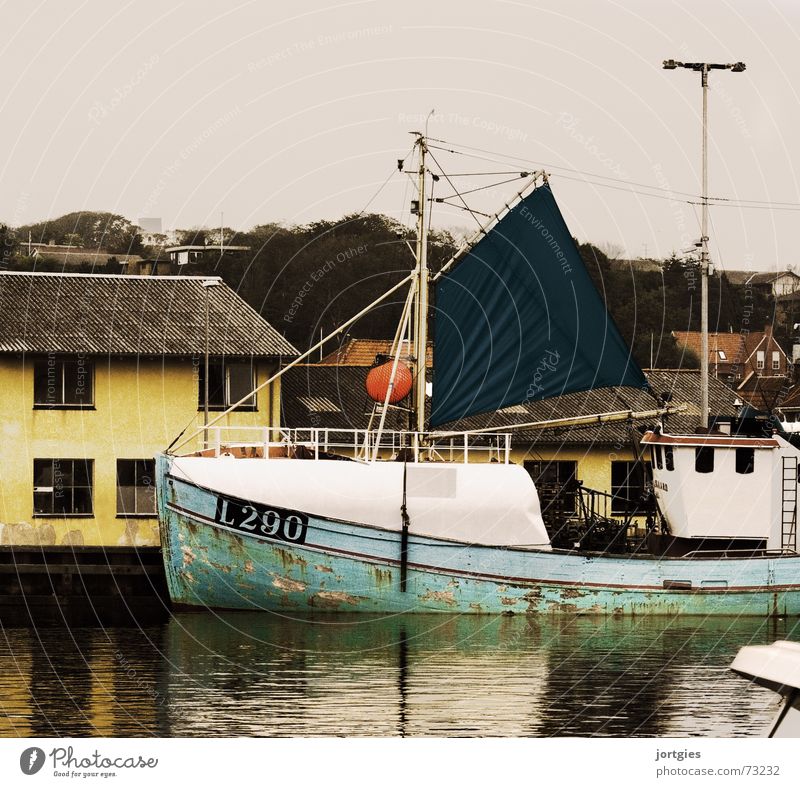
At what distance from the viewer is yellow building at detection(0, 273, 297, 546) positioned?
96.2 feet

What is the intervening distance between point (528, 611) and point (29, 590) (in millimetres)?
7604

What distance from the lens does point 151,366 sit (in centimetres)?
3006

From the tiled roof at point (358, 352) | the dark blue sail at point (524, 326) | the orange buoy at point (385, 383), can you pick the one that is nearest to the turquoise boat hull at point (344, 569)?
the orange buoy at point (385, 383)

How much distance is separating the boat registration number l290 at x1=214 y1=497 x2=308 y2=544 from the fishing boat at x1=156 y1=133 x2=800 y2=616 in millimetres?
20

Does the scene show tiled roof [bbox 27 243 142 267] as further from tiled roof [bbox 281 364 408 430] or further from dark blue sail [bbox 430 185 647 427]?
dark blue sail [bbox 430 185 647 427]

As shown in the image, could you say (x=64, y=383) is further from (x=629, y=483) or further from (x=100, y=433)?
(x=629, y=483)

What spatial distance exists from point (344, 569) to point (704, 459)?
578cm

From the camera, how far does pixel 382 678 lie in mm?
19703

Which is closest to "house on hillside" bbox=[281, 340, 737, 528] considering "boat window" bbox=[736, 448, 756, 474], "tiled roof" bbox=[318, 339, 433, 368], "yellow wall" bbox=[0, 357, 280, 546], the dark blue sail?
"tiled roof" bbox=[318, 339, 433, 368]

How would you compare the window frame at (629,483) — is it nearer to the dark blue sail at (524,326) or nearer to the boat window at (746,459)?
the boat window at (746,459)

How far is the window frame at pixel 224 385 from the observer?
30.3m

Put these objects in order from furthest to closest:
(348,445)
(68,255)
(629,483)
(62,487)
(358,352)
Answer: (358,352) < (629,483) < (68,255) < (62,487) < (348,445)

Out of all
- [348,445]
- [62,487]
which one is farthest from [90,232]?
[348,445]
